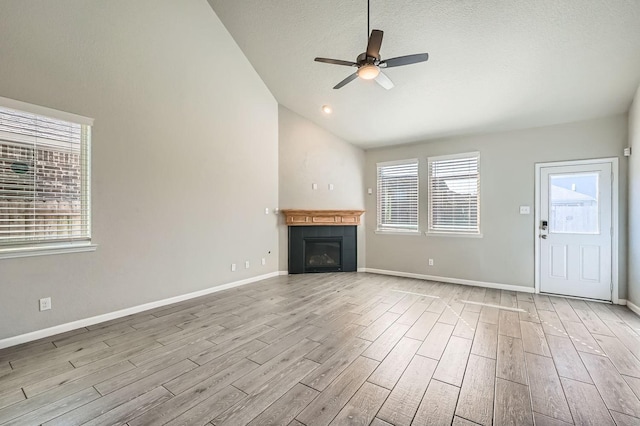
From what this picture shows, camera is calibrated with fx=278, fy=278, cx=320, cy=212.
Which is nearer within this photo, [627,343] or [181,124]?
[627,343]

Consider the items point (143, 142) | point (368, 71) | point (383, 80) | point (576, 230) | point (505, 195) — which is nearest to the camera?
point (368, 71)

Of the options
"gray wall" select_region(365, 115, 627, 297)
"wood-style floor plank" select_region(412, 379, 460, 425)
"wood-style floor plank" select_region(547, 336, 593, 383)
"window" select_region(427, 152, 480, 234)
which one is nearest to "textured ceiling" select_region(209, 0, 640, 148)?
"gray wall" select_region(365, 115, 627, 297)

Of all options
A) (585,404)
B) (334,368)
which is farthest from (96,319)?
(585,404)

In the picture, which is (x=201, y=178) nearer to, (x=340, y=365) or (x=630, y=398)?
(x=340, y=365)

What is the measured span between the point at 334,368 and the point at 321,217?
12.5ft

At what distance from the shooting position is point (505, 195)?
189 inches

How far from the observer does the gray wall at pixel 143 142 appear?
284 centimetres

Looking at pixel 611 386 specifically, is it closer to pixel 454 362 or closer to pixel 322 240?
pixel 454 362

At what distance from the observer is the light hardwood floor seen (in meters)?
1.79

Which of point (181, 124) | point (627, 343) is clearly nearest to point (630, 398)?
point (627, 343)

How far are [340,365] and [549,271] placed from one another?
13.5 ft

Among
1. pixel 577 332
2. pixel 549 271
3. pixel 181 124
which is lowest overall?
pixel 577 332

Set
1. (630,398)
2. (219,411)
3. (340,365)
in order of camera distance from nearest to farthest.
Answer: (219,411) → (630,398) → (340,365)

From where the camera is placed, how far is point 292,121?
5.83 meters
